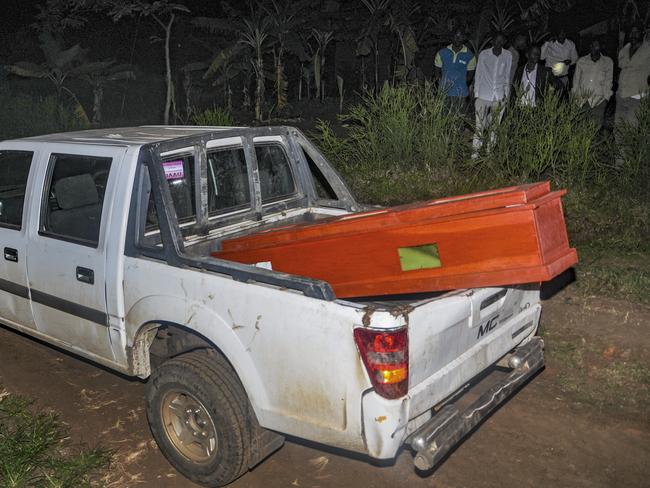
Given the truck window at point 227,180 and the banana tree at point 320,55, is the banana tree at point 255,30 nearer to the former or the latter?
the banana tree at point 320,55

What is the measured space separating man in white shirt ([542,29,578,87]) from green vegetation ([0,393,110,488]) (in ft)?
34.7

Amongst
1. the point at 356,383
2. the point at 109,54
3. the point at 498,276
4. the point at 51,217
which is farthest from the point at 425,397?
the point at 109,54

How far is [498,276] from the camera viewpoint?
11.0 ft

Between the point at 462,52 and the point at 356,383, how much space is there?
9.93 metres

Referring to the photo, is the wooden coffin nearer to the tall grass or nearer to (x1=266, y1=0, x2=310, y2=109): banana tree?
the tall grass

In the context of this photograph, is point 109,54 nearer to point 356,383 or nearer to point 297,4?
point 297,4

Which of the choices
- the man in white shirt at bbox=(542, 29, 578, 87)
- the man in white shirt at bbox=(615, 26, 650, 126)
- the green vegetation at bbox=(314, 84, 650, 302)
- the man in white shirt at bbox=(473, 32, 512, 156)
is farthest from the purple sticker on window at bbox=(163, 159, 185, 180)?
the man in white shirt at bbox=(542, 29, 578, 87)

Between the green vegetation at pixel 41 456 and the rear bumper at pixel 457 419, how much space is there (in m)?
1.91

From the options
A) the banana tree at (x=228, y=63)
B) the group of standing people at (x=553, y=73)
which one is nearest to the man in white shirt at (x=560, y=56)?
the group of standing people at (x=553, y=73)

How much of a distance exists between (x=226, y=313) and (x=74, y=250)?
4.39 ft

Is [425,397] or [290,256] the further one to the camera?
[290,256]

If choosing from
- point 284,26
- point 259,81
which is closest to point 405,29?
point 284,26

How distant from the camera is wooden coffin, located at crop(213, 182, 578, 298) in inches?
130

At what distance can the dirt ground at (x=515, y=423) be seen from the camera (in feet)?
13.1
